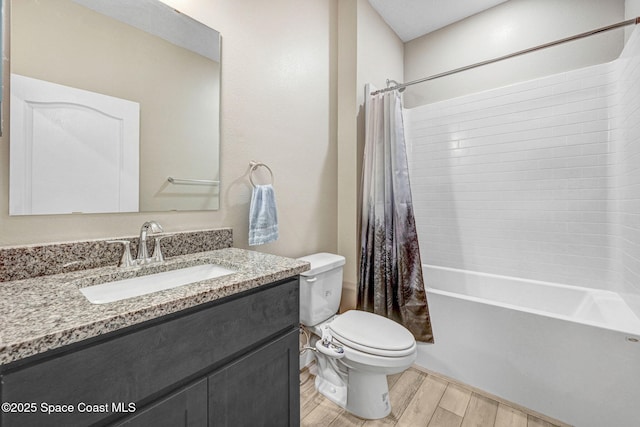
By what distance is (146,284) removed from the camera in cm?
98

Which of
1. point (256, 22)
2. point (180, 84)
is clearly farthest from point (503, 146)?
point (180, 84)

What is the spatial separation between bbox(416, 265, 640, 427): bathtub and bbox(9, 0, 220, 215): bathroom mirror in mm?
1639

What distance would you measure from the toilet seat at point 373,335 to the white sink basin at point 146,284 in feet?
2.39

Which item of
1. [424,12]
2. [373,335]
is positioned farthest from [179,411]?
[424,12]

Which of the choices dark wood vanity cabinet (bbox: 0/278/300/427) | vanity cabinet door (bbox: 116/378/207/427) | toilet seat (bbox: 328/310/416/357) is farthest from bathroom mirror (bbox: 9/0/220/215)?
toilet seat (bbox: 328/310/416/357)

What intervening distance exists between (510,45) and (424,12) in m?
0.75

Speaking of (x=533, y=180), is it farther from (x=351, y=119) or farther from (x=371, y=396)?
(x=371, y=396)

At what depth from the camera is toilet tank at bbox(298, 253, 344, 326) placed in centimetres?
155

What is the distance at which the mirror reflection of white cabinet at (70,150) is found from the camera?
0.86 metres

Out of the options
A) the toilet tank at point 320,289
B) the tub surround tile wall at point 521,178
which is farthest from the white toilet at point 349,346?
the tub surround tile wall at point 521,178

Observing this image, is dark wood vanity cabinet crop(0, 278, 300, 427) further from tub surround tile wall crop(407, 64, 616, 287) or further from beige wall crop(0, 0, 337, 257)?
tub surround tile wall crop(407, 64, 616, 287)

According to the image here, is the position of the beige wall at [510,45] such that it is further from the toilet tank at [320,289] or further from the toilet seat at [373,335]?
the toilet seat at [373,335]

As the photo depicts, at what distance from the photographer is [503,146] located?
220 cm

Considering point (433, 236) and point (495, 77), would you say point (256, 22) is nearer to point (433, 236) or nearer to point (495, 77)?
point (495, 77)
